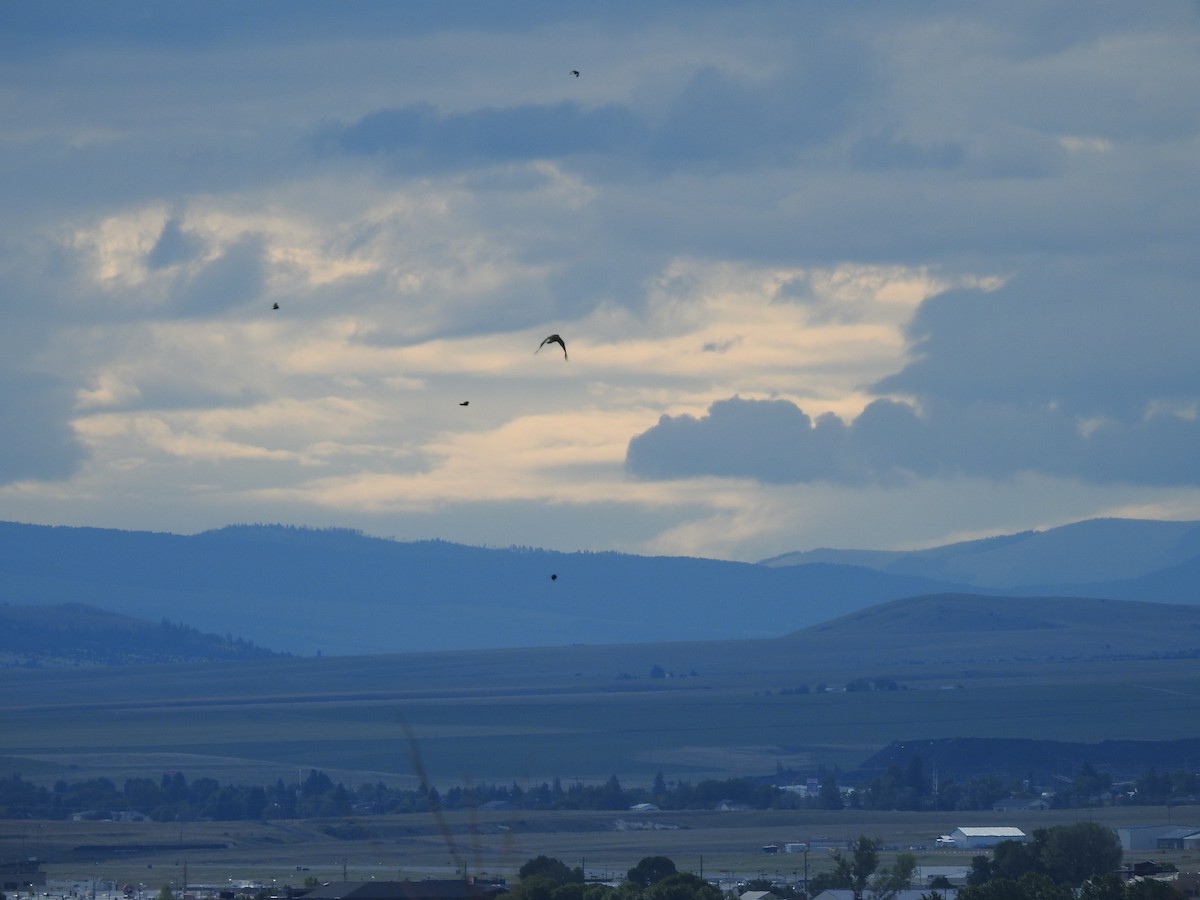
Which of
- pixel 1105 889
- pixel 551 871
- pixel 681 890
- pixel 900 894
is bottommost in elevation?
pixel 900 894

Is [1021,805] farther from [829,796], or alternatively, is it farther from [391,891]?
[391,891]

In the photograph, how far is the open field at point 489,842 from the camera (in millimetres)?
113000

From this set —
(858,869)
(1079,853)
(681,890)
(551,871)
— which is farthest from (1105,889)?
(551,871)

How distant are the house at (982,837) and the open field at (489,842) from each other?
1983 millimetres

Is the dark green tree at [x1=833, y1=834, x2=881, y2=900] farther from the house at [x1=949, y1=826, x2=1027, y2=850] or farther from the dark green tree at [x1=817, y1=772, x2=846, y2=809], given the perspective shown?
the dark green tree at [x1=817, y1=772, x2=846, y2=809]

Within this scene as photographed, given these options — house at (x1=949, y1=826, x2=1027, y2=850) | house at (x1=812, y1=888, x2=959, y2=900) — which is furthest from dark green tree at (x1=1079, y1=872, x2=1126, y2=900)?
house at (x1=949, y1=826, x2=1027, y2=850)

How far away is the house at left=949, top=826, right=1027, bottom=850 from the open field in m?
1.98

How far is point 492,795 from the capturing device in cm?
17000

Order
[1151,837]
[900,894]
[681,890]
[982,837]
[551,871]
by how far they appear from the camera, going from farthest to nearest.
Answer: [982,837]
[1151,837]
[551,871]
[900,894]
[681,890]

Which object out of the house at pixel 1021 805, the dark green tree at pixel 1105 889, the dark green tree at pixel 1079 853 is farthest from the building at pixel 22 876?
the house at pixel 1021 805

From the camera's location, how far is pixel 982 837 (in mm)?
123438

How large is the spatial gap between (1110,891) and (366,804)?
3916 inches

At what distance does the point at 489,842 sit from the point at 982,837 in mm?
30038

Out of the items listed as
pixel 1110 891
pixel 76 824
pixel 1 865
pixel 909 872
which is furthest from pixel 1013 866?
pixel 76 824
